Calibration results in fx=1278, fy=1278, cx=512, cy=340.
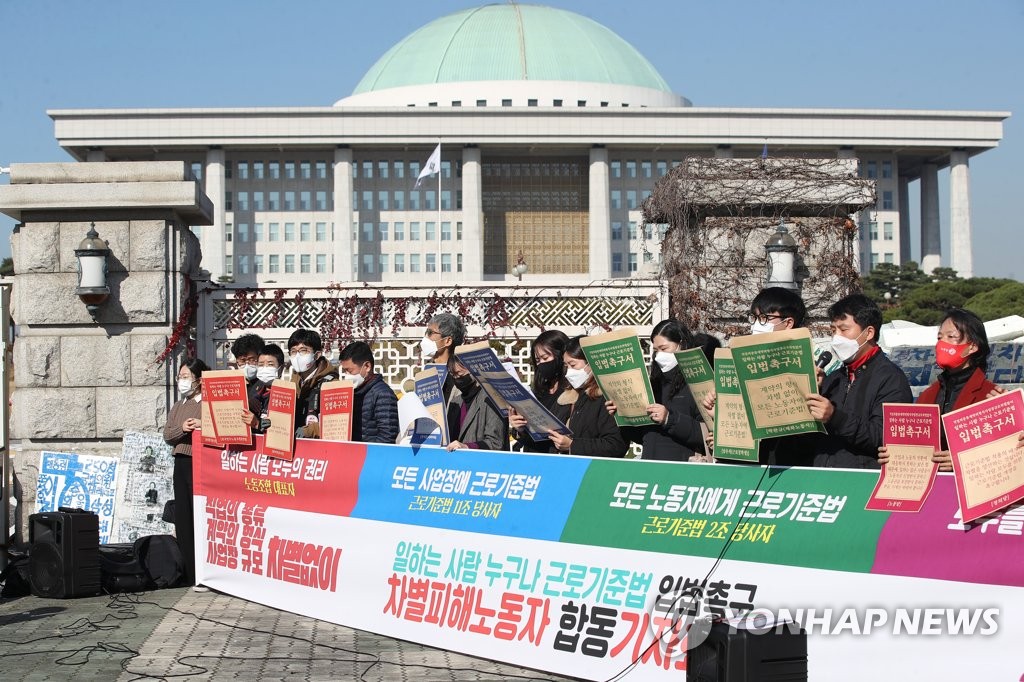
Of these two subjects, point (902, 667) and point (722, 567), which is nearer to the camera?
point (902, 667)

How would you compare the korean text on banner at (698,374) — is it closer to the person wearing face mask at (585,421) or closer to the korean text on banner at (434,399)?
the person wearing face mask at (585,421)

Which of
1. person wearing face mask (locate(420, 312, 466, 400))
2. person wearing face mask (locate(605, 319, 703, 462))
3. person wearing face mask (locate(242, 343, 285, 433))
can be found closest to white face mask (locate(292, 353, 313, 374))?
person wearing face mask (locate(242, 343, 285, 433))

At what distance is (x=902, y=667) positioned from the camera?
17.3ft

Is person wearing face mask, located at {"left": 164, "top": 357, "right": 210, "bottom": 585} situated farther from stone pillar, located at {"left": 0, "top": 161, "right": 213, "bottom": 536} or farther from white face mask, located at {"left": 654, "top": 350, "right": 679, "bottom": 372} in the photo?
white face mask, located at {"left": 654, "top": 350, "right": 679, "bottom": 372}

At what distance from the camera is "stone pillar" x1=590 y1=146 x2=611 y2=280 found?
325 ft

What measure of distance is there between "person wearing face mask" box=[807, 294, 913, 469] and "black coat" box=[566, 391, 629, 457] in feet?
4.29

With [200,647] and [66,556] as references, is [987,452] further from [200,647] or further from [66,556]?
[66,556]

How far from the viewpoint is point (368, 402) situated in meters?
8.74

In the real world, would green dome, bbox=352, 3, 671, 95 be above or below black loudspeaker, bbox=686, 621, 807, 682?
above

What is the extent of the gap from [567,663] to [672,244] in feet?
22.7

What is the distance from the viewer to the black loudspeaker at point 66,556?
9477 millimetres

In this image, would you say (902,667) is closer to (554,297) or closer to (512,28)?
(554,297)

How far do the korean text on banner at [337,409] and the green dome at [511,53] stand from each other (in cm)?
10465

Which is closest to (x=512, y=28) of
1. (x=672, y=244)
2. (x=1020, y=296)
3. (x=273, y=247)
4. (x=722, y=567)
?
(x=273, y=247)
